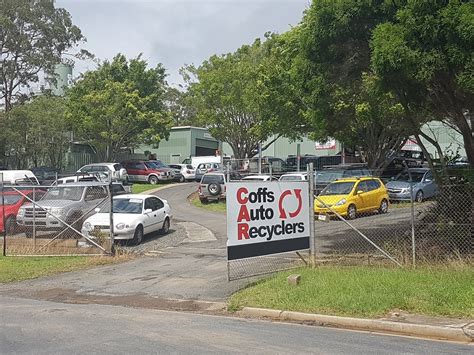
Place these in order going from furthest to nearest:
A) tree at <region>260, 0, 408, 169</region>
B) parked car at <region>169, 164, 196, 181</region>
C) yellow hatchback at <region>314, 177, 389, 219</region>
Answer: parked car at <region>169, 164, 196, 181</region> → yellow hatchback at <region>314, 177, 389, 219</region> → tree at <region>260, 0, 408, 169</region>

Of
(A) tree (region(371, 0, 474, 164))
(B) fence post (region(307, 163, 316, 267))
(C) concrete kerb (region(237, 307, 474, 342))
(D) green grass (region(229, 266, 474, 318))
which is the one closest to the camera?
(C) concrete kerb (region(237, 307, 474, 342))

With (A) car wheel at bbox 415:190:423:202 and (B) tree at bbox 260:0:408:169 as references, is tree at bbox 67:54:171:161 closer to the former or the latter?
(A) car wheel at bbox 415:190:423:202

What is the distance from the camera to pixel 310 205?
1209 cm

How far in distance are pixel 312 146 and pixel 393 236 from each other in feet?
126

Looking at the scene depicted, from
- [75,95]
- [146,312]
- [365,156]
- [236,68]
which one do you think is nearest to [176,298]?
[146,312]

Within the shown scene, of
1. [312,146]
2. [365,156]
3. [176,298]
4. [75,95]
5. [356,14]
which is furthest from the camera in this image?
[312,146]

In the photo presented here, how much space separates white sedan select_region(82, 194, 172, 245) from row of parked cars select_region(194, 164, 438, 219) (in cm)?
553

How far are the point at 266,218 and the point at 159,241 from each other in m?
8.26

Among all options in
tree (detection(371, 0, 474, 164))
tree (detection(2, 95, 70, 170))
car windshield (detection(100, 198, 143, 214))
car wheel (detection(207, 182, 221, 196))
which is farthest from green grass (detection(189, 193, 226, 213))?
tree (detection(2, 95, 70, 170))

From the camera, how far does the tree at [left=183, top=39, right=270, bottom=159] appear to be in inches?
1444

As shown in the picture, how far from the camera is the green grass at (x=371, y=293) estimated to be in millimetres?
8602

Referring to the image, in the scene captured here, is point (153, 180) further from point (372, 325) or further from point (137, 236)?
point (372, 325)

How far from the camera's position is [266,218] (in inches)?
450

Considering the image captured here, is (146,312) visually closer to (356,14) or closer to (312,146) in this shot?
(356,14)
